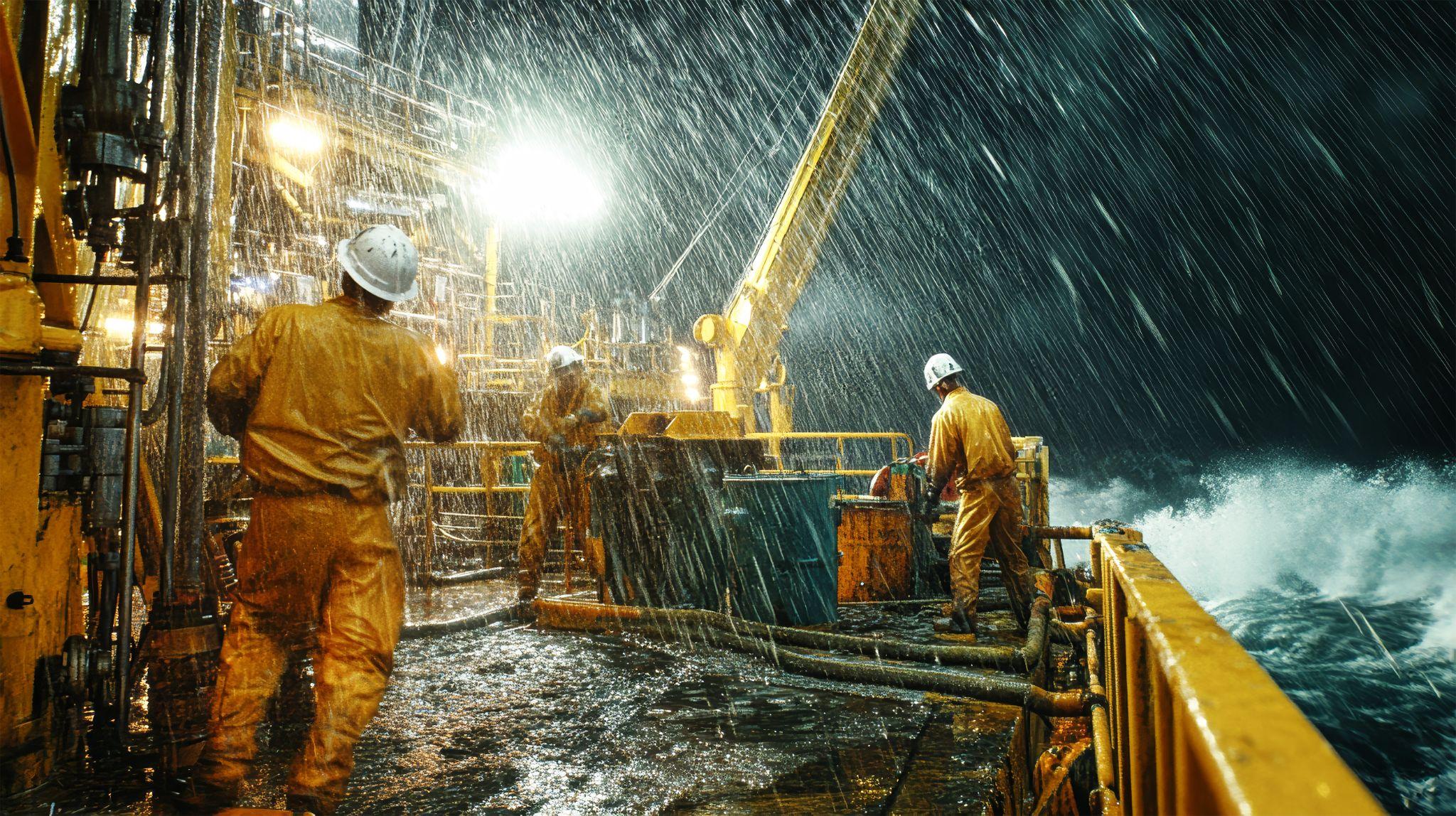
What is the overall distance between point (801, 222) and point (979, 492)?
8416 mm

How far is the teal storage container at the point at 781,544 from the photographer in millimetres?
4934

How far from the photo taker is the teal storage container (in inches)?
194

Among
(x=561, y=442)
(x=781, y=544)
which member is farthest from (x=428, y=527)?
(x=781, y=544)

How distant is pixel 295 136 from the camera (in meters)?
16.2

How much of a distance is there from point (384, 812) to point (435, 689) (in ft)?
4.43

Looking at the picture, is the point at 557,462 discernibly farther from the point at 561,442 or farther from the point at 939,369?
the point at 939,369

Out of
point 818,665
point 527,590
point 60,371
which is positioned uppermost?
point 60,371

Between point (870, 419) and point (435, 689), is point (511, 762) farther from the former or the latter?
point (870, 419)

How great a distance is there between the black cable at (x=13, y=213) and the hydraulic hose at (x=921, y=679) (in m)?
3.63

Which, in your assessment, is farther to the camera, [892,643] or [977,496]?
[977,496]

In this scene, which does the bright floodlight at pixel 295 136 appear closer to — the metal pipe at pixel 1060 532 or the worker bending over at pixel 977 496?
the worker bending over at pixel 977 496

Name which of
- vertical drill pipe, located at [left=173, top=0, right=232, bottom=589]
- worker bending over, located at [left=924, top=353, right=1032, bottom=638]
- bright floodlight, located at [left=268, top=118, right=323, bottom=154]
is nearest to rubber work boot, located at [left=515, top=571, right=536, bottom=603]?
vertical drill pipe, located at [left=173, top=0, right=232, bottom=589]

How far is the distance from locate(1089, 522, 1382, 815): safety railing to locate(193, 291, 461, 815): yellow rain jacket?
229cm

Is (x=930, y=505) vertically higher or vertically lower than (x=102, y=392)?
lower
